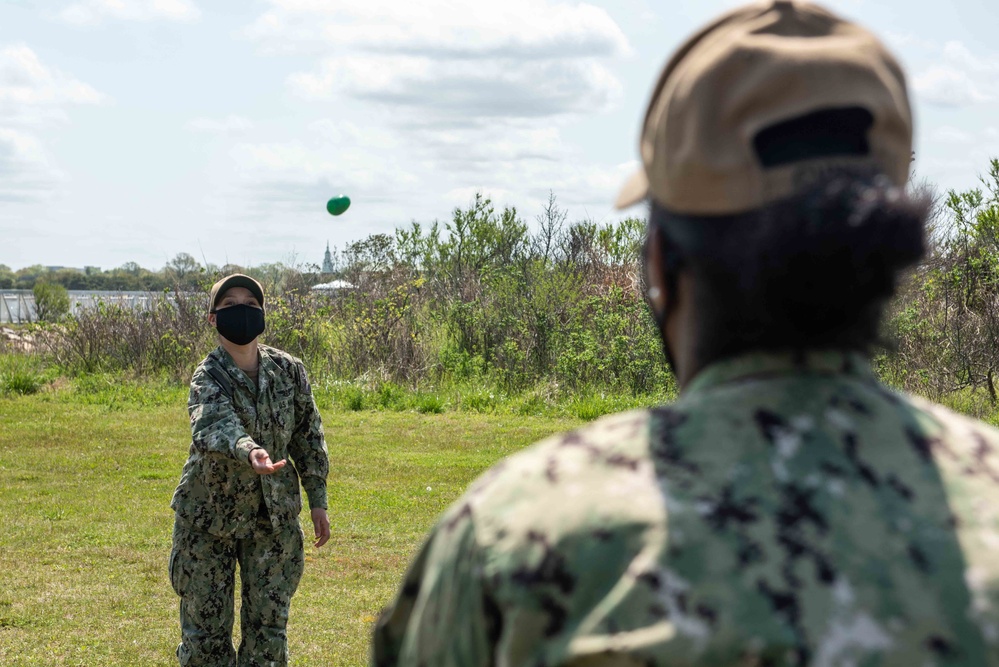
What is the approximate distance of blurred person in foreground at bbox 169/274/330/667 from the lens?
199 inches

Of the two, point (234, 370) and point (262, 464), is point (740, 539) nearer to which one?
point (262, 464)

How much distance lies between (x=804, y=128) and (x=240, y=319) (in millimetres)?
4328

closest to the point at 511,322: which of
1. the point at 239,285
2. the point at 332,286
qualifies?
the point at 332,286

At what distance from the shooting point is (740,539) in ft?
3.85

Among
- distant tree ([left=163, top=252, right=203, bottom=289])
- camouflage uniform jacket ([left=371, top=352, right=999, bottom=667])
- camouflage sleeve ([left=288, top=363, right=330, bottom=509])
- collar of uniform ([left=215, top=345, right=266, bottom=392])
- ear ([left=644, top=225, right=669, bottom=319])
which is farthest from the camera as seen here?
distant tree ([left=163, top=252, right=203, bottom=289])

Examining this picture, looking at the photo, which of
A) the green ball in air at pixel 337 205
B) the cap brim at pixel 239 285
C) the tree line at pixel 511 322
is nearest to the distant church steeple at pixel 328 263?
the tree line at pixel 511 322

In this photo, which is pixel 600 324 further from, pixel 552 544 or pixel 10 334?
pixel 552 544

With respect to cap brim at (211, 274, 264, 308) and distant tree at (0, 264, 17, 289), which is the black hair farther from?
distant tree at (0, 264, 17, 289)

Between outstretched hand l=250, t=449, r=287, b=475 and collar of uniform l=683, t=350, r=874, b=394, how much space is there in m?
3.64

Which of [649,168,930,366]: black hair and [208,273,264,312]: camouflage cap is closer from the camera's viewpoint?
[649,168,930,366]: black hair

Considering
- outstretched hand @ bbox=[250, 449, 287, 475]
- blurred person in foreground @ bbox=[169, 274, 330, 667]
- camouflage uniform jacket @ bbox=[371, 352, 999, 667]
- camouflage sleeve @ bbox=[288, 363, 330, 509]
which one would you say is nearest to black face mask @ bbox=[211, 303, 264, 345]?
blurred person in foreground @ bbox=[169, 274, 330, 667]

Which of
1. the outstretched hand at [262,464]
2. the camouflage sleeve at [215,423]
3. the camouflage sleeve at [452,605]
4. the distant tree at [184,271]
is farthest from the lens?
the distant tree at [184,271]

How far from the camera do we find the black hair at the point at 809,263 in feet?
4.02

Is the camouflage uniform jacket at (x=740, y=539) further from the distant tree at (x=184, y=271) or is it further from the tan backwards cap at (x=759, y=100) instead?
the distant tree at (x=184, y=271)
